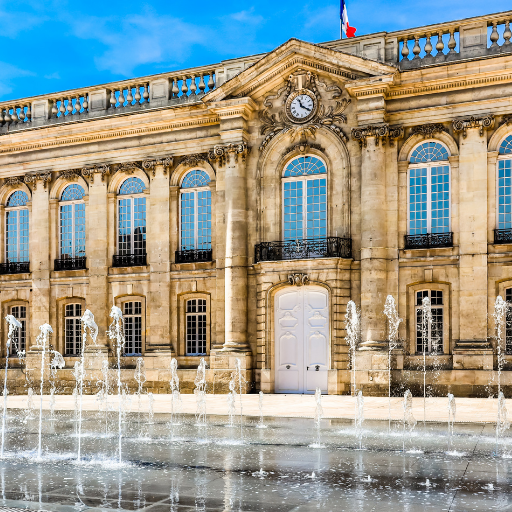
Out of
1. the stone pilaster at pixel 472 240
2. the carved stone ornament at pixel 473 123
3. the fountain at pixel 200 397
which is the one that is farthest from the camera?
the carved stone ornament at pixel 473 123

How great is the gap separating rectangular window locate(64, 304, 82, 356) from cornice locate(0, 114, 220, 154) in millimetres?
6083

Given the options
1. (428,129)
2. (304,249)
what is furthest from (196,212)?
(428,129)

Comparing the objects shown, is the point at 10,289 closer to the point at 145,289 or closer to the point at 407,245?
the point at 145,289

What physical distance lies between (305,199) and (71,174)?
30.3ft

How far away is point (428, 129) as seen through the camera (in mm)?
21359

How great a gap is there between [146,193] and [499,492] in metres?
19.3

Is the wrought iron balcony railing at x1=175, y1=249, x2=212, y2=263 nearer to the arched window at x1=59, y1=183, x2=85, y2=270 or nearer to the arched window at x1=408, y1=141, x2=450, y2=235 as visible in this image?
the arched window at x1=59, y1=183, x2=85, y2=270

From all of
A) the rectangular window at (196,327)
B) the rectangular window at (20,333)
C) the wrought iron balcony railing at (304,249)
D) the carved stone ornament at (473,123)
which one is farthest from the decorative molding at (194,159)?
the rectangular window at (20,333)

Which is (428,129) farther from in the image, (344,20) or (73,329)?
(73,329)

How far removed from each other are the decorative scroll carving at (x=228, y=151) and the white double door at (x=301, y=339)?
4.69 meters

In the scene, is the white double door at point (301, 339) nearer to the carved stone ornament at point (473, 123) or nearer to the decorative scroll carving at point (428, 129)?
the decorative scroll carving at point (428, 129)

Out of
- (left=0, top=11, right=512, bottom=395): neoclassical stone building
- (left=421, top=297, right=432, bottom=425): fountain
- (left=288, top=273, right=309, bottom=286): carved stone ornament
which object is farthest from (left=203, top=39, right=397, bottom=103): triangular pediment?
(left=421, top=297, right=432, bottom=425): fountain

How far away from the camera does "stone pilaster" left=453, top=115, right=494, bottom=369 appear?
20.3 m

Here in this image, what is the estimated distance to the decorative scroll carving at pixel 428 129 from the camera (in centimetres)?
2122
